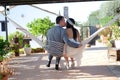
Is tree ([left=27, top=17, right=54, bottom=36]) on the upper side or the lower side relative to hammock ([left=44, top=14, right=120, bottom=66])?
upper

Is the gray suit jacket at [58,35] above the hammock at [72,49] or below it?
above

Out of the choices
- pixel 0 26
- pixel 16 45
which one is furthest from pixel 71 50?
pixel 0 26

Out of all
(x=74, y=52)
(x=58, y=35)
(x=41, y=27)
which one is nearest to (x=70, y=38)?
(x=58, y=35)

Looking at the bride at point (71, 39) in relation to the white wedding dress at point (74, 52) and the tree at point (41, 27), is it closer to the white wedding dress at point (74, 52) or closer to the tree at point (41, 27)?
the white wedding dress at point (74, 52)

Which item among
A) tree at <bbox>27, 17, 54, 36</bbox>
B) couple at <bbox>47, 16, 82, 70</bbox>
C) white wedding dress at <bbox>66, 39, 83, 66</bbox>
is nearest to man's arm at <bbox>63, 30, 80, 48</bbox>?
couple at <bbox>47, 16, 82, 70</bbox>

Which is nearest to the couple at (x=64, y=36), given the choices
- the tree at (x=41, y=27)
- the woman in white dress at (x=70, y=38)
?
the woman in white dress at (x=70, y=38)

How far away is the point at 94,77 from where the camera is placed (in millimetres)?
9422

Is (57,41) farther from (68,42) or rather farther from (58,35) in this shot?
(68,42)

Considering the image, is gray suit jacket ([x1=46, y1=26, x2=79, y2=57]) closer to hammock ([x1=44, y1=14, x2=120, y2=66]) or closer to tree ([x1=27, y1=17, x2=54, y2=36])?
hammock ([x1=44, y1=14, x2=120, y2=66])

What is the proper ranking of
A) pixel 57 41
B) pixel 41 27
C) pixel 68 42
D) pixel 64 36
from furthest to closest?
pixel 41 27 < pixel 57 41 < pixel 64 36 < pixel 68 42

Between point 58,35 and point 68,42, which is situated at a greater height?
point 58,35

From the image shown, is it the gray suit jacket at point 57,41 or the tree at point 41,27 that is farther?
the tree at point 41,27

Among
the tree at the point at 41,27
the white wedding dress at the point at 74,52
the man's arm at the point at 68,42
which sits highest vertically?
the tree at the point at 41,27

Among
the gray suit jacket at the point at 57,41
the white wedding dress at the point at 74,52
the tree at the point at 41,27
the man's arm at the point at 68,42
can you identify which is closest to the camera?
the man's arm at the point at 68,42
